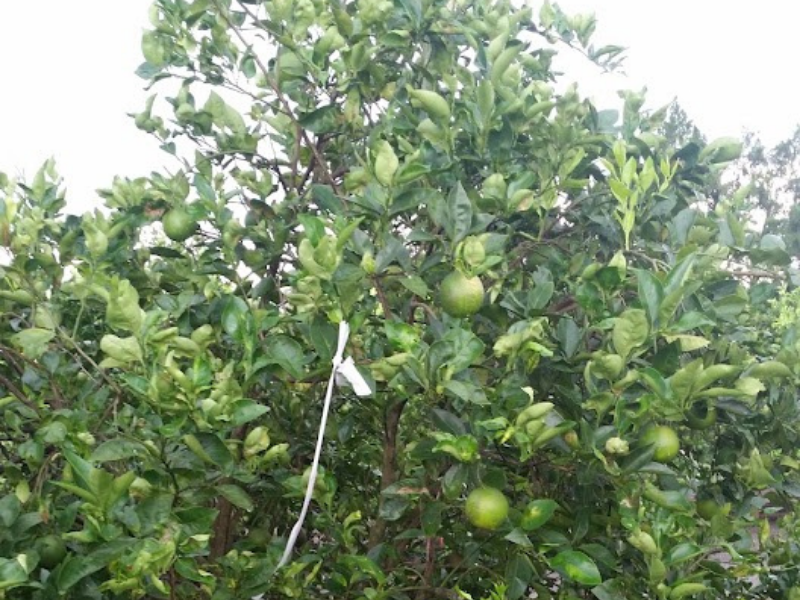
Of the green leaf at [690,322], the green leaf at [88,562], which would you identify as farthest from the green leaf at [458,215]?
the green leaf at [88,562]

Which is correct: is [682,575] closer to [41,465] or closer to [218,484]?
[218,484]

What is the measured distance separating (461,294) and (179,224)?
2.76 ft

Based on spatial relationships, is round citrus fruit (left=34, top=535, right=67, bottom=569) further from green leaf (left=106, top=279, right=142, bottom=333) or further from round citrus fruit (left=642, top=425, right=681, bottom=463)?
round citrus fruit (left=642, top=425, right=681, bottom=463)

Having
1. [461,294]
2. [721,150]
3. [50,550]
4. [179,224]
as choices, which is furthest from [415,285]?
[721,150]

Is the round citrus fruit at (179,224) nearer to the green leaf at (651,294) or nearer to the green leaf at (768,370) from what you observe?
the green leaf at (651,294)

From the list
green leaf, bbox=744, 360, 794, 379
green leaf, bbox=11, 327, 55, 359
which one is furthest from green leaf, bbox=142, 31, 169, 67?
green leaf, bbox=744, 360, 794, 379

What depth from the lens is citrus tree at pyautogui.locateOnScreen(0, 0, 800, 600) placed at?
1.42m

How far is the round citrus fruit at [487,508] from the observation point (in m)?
1.46

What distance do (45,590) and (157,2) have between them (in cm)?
147

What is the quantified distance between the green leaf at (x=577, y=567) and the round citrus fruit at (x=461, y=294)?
494mm

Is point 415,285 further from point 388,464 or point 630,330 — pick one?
point 388,464

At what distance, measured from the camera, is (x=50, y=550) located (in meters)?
1.48

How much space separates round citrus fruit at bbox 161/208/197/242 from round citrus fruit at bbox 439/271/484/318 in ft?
2.55

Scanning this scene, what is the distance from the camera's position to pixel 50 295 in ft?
6.59
